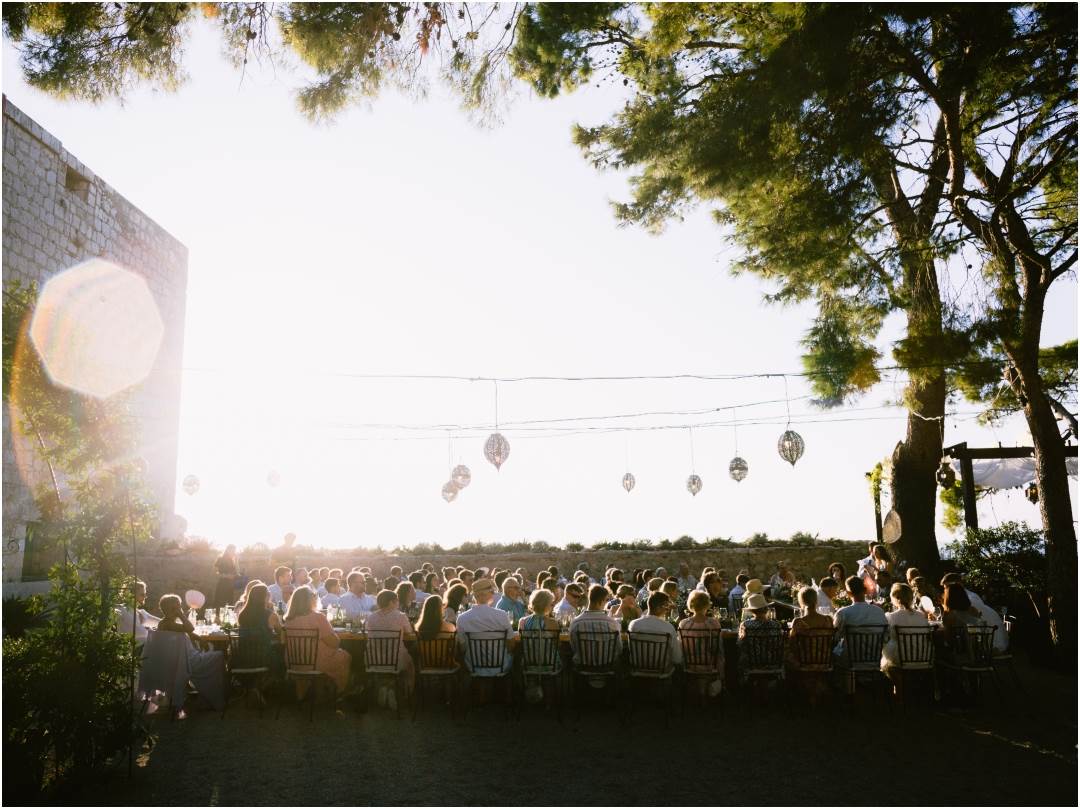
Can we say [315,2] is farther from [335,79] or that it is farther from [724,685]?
[724,685]

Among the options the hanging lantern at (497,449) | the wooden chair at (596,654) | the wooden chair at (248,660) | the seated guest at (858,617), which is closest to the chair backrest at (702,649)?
the wooden chair at (596,654)

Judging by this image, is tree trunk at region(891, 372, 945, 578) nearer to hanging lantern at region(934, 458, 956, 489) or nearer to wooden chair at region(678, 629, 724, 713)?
hanging lantern at region(934, 458, 956, 489)

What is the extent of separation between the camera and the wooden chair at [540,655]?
6199 mm

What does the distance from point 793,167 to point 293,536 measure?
11003mm

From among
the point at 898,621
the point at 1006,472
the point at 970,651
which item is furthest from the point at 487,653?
the point at 1006,472

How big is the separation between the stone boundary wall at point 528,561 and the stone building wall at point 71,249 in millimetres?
1265

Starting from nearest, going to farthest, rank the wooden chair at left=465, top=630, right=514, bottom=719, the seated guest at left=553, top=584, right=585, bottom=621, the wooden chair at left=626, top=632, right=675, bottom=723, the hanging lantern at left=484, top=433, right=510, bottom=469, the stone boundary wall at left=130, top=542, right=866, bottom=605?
the wooden chair at left=626, top=632, right=675, bottom=723 < the wooden chair at left=465, top=630, right=514, bottom=719 < the seated guest at left=553, top=584, right=585, bottom=621 < the hanging lantern at left=484, top=433, right=510, bottom=469 < the stone boundary wall at left=130, top=542, right=866, bottom=605

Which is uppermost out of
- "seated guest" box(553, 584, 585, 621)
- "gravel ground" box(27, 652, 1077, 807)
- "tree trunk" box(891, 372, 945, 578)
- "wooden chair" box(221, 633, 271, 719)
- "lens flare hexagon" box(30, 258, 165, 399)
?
"lens flare hexagon" box(30, 258, 165, 399)

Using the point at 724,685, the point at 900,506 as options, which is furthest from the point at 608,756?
the point at 900,506

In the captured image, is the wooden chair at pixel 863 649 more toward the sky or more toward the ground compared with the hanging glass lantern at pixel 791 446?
more toward the ground

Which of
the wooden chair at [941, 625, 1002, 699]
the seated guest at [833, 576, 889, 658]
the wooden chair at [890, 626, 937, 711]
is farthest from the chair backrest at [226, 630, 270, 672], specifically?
the wooden chair at [941, 625, 1002, 699]

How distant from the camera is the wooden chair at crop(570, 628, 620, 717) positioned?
6.19 m

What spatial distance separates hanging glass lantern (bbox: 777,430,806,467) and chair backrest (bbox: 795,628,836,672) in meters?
4.22

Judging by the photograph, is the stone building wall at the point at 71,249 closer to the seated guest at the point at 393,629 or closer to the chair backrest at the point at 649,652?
the seated guest at the point at 393,629
